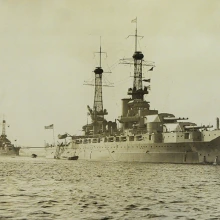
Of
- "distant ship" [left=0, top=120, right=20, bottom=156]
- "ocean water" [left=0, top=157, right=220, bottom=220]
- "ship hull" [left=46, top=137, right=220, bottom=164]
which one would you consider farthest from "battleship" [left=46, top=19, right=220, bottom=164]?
"distant ship" [left=0, top=120, right=20, bottom=156]

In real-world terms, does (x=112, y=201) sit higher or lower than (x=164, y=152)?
lower

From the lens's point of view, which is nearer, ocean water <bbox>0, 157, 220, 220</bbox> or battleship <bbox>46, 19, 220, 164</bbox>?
ocean water <bbox>0, 157, 220, 220</bbox>

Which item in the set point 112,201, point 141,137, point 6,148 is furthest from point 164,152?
point 6,148

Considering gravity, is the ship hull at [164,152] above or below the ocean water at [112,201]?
above

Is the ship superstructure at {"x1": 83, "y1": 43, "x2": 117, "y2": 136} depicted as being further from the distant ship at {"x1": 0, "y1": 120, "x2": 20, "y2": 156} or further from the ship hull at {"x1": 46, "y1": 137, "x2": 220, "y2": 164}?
the distant ship at {"x1": 0, "y1": 120, "x2": 20, "y2": 156}

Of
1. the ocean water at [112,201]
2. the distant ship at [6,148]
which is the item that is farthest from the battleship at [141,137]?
the distant ship at [6,148]

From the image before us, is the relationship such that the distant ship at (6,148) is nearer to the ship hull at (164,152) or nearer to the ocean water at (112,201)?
the ship hull at (164,152)

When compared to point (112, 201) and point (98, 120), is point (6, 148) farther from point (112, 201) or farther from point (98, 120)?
point (112, 201)

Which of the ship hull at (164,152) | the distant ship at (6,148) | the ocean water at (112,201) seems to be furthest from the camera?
the distant ship at (6,148)

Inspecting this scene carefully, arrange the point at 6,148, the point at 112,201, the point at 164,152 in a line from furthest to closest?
the point at 6,148 < the point at 164,152 < the point at 112,201

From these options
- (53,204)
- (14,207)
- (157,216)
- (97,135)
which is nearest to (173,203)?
(157,216)
